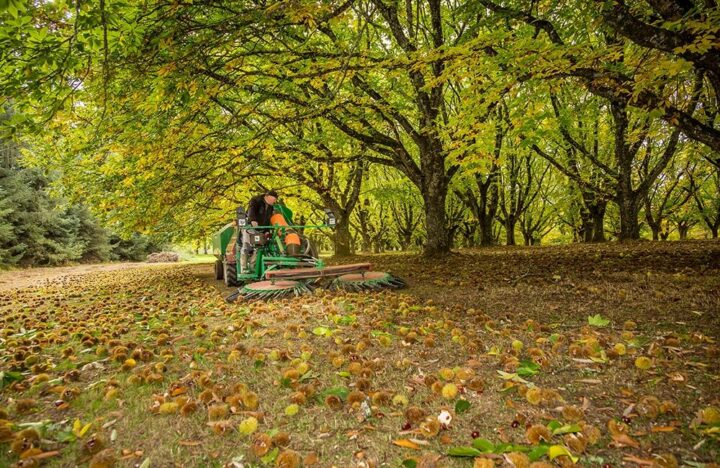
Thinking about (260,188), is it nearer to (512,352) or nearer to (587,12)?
(587,12)

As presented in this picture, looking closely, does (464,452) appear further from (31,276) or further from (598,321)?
(31,276)

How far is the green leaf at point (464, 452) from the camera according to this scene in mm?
1755

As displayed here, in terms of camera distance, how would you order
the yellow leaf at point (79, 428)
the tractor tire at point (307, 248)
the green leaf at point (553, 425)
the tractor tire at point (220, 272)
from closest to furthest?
the green leaf at point (553, 425) < the yellow leaf at point (79, 428) < the tractor tire at point (307, 248) < the tractor tire at point (220, 272)

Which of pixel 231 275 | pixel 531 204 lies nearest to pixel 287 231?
pixel 231 275

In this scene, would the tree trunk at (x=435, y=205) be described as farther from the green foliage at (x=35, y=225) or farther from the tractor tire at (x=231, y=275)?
the green foliage at (x=35, y=225)

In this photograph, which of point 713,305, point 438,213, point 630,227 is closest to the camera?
point 713,305

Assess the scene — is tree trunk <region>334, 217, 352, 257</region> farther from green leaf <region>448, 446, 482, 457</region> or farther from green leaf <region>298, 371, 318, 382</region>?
green leaf <region>448, 446, 482, 457</region>

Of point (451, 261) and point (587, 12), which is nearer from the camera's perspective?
point (587, 12)

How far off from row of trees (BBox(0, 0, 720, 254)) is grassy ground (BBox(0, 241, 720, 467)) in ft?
7.48

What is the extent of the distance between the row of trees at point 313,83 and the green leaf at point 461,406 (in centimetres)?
317

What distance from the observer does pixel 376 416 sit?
221cm

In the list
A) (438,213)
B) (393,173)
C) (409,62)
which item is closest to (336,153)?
(438,213)

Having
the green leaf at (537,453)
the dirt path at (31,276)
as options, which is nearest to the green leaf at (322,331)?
the green leaf at (537,453)

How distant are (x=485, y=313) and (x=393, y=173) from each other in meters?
20.0
